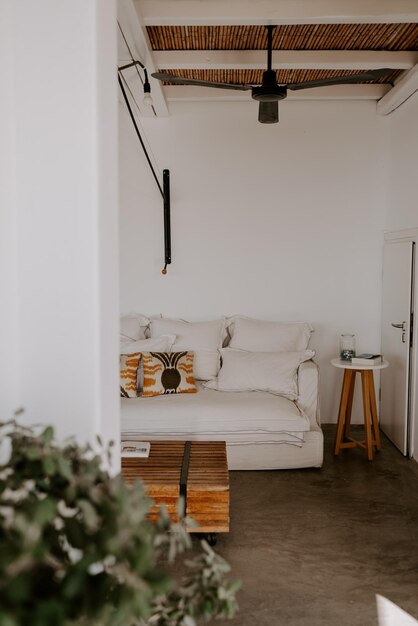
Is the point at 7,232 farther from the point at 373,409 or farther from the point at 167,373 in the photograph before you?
the point at 373,409

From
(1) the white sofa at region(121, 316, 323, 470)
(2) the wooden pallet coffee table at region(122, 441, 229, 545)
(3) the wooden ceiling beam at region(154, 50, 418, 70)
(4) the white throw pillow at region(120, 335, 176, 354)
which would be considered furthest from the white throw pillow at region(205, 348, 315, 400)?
(3) the wooden ceiling beam at region(154, 50, 418, 70)

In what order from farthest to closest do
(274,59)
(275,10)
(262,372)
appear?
1. (262,372)
2. (274,59)
3. (275,10)

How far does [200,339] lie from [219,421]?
38.9 inches

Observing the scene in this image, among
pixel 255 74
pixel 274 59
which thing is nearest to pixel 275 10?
pixel 274 59

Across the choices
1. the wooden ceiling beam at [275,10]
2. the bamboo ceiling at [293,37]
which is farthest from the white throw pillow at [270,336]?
the wooden ceiling beam at [275,10]

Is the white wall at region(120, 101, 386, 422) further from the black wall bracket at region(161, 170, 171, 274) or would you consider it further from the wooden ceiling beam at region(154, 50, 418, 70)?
the wooden ceiling beam at region(154, 50, 418, 70)

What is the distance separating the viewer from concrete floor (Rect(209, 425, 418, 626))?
2795 millimetres

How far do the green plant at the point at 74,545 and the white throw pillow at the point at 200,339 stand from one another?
165 inches

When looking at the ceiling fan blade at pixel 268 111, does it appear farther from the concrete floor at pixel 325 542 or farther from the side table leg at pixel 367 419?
the concrete floor at pixel 325 542

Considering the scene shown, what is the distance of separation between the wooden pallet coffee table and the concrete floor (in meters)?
0.21

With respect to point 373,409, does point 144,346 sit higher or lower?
higher

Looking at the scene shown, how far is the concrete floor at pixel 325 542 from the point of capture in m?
2.79

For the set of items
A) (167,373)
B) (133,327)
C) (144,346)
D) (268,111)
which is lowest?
(167,373)

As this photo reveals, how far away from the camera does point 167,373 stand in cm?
491
